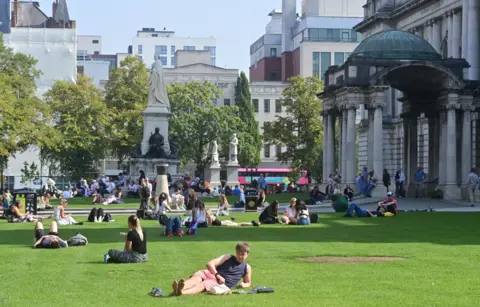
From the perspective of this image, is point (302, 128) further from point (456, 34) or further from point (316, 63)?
point (316, 63)

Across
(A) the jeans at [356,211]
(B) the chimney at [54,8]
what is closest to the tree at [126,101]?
(B) the chimney at [54,8]

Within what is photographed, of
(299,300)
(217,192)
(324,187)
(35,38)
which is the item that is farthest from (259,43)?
(299,300)

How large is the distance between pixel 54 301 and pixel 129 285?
2397 mm

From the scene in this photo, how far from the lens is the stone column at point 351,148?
56.6 metres

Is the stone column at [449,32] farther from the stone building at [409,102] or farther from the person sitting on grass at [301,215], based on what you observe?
the person sitting on grass at [301,215]

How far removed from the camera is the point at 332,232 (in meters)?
32.5

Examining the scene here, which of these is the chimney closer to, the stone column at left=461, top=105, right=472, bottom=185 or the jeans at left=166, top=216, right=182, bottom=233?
the stone column at left=461, top=105, right=472, bottom=185

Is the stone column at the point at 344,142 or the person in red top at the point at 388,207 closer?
the person in red top at the point at 388,207

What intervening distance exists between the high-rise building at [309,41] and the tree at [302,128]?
132 ft

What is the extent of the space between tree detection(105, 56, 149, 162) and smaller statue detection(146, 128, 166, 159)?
24.7m

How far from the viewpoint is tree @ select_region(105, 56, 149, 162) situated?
312 feet

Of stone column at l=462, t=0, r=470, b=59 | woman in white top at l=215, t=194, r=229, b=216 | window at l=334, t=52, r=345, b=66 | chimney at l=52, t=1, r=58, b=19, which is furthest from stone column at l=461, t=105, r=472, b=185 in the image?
chimney at l=52, t=1, r=58, b=19

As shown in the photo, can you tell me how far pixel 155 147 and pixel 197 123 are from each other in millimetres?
32346

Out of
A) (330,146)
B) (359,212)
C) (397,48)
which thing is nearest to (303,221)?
(359,212)
